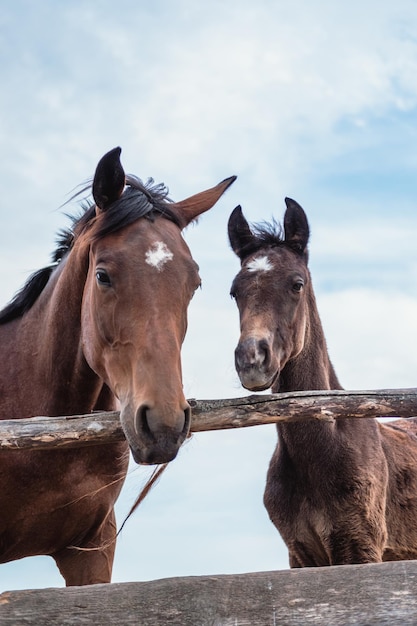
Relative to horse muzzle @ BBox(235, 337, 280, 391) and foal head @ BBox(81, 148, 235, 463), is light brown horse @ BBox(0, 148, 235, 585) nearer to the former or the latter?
foal head @ BBox(81, 148, 235, 463)

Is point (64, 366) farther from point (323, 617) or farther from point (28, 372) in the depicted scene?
point (323, 617)

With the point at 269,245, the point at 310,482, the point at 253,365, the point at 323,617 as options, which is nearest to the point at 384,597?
the point at 323,617

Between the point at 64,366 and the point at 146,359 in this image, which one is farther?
the point at 64,366

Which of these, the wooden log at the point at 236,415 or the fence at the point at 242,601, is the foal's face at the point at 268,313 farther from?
the fence at the point at 242,601

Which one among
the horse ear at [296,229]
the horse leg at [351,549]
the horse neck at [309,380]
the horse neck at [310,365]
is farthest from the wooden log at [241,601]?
the horse ear at [296,229]

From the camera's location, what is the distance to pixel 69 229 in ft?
18.0

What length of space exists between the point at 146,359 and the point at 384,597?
4.96 feet

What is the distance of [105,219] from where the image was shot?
4551mm

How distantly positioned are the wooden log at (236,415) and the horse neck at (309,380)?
2321 mm

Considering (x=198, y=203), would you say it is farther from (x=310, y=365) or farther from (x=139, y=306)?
(x=310, y=365)

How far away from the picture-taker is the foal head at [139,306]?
379 centimetres

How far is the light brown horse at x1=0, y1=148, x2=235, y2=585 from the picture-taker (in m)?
3.96

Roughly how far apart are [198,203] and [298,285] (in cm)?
195

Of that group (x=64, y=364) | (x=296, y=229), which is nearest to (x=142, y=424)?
(x=64, y=364)
